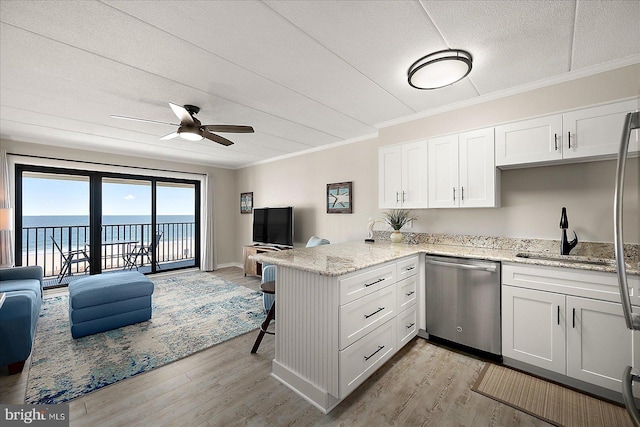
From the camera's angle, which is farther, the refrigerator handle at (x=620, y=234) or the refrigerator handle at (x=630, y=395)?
the refrigerator handle at (x=620, y=234)

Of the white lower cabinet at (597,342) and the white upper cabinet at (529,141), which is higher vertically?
the white upper cabinet at (529,141)

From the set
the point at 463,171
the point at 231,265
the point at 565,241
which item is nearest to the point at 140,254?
the point at 231,265

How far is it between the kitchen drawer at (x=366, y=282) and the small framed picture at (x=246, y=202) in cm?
451

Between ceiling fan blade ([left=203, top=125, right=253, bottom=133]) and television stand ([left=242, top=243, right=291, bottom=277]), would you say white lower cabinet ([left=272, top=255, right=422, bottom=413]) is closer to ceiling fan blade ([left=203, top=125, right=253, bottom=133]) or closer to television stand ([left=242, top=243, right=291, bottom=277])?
ceiling fan blade ([left=203, top=125, right=253, bottom=133])

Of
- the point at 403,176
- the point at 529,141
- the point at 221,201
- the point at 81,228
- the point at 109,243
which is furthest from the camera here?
the point at 221,201

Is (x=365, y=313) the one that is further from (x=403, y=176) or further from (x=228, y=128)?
(x=228, y=128)

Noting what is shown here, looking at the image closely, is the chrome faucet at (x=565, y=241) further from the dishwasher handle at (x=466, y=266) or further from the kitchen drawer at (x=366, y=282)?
the kitchen drawer at (x=366, y=282)

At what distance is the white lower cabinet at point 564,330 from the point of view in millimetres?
1800

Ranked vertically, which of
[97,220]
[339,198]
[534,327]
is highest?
[339,198]

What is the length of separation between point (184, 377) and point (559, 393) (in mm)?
2845

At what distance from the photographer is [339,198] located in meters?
4.34

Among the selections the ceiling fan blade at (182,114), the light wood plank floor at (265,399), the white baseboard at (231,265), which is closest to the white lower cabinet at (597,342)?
the light wood plank floor at (265,399)

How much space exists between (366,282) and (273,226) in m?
3.52

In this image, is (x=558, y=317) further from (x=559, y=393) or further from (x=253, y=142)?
(x=253, y=142)
